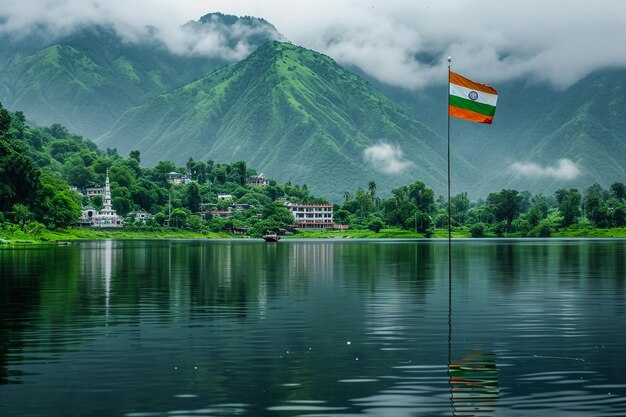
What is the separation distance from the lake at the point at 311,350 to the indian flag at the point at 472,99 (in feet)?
40.9

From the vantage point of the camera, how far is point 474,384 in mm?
31062

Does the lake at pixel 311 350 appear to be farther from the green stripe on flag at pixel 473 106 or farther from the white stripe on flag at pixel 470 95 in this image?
the white stripe on flag at pixel 470 95

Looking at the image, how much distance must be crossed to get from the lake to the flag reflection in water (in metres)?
0.07

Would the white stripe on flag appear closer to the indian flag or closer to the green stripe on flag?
the indian flag

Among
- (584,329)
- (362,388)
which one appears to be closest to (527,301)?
(584,329)

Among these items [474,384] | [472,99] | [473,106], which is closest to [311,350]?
[474,384]

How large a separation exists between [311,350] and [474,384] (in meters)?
9.37

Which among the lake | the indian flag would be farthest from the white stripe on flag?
the lake

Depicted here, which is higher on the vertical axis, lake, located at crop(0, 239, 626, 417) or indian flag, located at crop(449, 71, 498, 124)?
indian flag, located at crop(449, 71, 498, 124)

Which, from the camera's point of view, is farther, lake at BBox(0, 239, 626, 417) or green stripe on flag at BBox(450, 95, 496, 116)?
green stripe on flag at BBox(450, 95, 496, 116)

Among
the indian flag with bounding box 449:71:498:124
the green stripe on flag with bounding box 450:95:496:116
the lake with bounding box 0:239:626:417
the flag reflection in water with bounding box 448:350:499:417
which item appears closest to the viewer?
the flag reflection in water with bounding box 448:350:499:417

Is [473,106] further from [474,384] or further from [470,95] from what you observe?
[474,384]

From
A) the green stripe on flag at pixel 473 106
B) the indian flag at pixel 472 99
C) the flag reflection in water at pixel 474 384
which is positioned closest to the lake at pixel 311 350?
the flag reflection in water at pixel 474 384

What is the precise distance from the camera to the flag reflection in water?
90.9 feet
